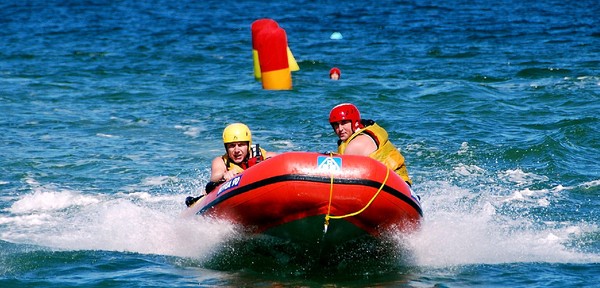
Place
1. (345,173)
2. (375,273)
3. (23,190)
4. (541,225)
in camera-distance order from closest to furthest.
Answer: (345,173) < (375,273) < (541,225) < (23,190)

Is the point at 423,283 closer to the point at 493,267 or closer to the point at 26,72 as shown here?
the point at 493,267

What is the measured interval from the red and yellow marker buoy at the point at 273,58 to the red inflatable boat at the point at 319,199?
9228mm

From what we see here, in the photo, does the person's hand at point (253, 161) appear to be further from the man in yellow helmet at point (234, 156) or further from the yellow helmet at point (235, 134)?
the yellow helmet at point (235, 134)

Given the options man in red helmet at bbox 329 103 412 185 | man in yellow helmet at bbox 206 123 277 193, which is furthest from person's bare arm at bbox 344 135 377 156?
man in yellow helmet at bbox 206 123 277 193

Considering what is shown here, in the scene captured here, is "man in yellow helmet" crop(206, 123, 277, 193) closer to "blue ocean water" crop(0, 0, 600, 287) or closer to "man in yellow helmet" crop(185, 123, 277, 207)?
"man in yellow helmet" crop(185, 123, 277, 207)

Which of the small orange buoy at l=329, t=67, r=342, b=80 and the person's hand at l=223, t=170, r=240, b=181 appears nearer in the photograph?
the person's hand at l=223, t=170, r=240, b=181

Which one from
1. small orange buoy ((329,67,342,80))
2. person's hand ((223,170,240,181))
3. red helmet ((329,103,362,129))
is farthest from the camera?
small orange buoy ((329,67,342,80))

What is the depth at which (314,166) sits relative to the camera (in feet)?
23.9

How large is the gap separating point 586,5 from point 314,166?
2989 centimetres

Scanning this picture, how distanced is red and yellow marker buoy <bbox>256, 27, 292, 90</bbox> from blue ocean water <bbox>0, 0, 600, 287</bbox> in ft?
0.80

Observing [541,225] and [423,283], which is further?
[541,225]

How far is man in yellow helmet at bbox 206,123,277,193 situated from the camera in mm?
8906

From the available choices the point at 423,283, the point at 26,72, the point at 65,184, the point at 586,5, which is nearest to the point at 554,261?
the point at 423,283

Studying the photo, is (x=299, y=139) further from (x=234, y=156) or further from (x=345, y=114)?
(x=345, y=114)
